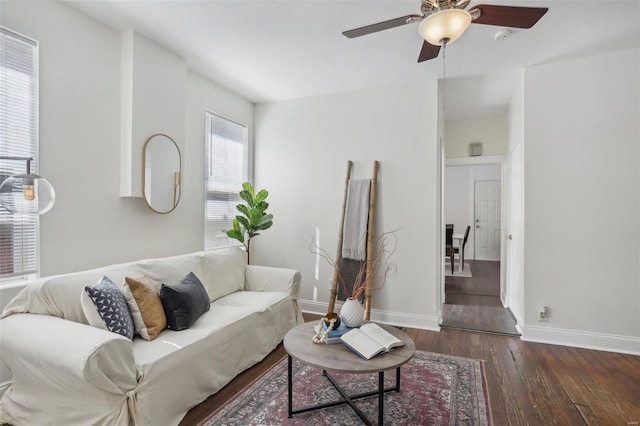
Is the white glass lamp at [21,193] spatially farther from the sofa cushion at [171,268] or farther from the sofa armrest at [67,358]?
the sofa cushion at [171,268]

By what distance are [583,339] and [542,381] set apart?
3.40ft

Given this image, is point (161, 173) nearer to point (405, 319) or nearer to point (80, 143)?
point (80, 143)

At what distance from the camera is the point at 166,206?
119 inches

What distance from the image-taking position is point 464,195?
825 centimetres

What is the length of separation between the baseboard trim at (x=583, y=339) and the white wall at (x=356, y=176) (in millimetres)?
936

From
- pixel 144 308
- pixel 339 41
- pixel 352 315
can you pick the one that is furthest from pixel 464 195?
pixel 144 308

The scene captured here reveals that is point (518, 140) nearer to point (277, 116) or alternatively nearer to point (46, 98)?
point (277, 116)

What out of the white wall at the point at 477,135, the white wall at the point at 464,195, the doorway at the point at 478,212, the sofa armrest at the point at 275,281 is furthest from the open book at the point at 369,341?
the white wall at the point at 464,195

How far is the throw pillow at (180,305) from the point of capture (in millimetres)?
2205

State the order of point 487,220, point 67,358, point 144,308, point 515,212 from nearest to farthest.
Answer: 1. point 67,358
2. point 144,308
3. point 515,212
4. point 487,220

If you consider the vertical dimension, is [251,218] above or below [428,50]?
below

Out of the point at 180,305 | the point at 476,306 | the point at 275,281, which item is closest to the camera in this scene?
the point at 180,305

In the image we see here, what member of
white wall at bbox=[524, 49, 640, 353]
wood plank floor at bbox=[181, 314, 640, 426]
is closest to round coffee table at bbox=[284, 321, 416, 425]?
wood plank floor at bbox=[181, 314, 640, 426]

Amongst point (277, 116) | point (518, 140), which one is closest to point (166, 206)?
point (277, 116)
